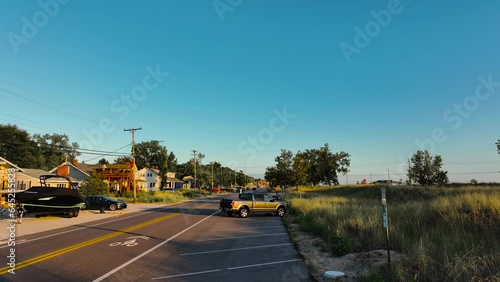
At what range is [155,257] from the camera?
1045 centimetres

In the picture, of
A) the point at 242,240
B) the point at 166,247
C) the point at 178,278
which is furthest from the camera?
the point at 242,240

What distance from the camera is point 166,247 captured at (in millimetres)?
12266

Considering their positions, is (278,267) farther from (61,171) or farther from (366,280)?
(61,171)

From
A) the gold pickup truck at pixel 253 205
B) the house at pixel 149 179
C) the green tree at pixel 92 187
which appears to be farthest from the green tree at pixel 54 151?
the gold pickup truck at pixel 253 205

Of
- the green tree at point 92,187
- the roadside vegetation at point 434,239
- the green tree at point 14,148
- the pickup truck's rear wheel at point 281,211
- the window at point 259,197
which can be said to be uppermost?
the green tree at point 14,148

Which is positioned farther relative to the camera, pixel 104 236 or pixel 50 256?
pixel 104 236

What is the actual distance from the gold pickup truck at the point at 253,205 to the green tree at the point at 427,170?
4104 centimetres

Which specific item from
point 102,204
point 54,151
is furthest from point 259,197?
point 54,151

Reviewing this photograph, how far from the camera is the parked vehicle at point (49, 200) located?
2259cm

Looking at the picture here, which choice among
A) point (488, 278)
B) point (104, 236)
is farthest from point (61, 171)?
point (488, 278)

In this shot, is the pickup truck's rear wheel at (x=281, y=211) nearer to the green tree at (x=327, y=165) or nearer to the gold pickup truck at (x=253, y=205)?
the gold pickup truck at (x=253, y=205)

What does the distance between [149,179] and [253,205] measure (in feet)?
218

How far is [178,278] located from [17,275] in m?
3.92

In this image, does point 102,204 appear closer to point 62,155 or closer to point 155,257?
point 155,257
